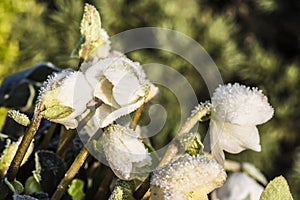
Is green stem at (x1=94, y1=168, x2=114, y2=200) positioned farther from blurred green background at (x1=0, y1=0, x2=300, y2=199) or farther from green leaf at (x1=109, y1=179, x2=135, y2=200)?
blurred green background at (x1=0, y1=0, x2=300, y2=199)

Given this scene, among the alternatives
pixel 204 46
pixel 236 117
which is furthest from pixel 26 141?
pixel 204 46

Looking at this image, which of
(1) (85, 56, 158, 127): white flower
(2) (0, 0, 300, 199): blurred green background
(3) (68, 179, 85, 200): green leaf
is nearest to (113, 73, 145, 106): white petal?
(1) (85, 56, 158, 127): white flower

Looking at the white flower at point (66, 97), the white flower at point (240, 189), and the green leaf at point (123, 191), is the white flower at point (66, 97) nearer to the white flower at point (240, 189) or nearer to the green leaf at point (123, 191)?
the green leaf at point (123, 191)

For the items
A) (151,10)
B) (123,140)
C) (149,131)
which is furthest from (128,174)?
(151,10)

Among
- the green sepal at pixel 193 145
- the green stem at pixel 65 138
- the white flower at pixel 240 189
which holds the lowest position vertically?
the white flower at pixel 240 189

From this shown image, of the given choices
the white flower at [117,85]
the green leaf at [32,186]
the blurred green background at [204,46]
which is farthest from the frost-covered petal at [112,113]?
the blurred green background at [204,46]

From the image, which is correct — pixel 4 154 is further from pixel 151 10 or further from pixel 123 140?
pixel 151 10
